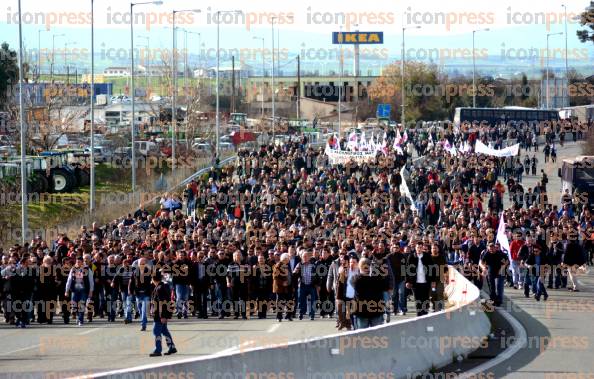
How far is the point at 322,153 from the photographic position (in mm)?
57094

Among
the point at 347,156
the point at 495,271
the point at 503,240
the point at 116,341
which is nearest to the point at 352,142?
the point at 347,156

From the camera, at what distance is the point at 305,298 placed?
23.0 meters

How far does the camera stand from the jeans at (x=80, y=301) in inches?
907

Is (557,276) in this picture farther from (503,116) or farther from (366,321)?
(503,116)

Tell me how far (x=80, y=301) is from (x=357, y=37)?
4787 inches

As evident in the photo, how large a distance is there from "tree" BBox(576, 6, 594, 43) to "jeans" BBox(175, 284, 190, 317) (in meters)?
37.7

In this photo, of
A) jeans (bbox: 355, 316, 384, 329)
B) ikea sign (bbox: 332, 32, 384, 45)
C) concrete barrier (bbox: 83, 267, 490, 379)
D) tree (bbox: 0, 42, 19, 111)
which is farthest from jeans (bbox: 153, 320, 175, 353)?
ikea sign (bbox: 332, 32, 384, 45)

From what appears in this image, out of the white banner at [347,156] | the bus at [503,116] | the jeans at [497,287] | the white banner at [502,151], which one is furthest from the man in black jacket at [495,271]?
the bus at [503,116]

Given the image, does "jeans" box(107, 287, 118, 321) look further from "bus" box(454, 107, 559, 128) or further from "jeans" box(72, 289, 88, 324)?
"bus" box(454, 107, 559, 128)

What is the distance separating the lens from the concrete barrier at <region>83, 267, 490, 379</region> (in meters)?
12.2

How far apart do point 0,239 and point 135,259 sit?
1542 cm

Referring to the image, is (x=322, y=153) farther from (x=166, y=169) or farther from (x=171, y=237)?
(x=171, y=237)

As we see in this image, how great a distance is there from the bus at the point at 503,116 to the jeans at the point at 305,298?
64.6 metres

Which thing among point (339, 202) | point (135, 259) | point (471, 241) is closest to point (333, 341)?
point (135, 259)
